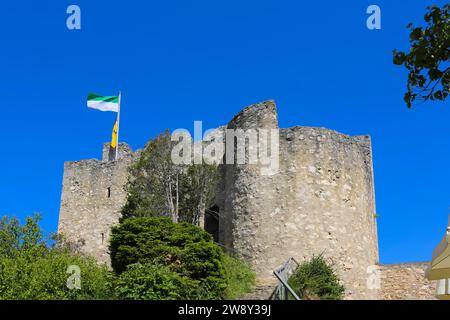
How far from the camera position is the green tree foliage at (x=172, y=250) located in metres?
15.3

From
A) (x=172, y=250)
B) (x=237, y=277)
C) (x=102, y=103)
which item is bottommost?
(x=237, y=277)

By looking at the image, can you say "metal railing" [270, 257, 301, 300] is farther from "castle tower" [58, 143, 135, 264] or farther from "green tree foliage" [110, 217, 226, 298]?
"castle tower" [58, 143, 135, 264]

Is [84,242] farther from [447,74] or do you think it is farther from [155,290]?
[447,74]

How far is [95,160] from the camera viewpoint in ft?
88.9

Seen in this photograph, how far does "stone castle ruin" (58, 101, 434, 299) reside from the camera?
18.3 m

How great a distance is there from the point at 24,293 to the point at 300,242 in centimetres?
805

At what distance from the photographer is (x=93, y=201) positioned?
86.3ft

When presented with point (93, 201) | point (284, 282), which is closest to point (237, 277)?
point (284, 282)

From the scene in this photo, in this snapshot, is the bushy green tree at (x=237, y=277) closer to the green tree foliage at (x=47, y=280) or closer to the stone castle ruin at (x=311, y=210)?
the stone castle ruin at (x=311, y=210)

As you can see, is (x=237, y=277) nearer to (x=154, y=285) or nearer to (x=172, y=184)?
(x=154, y=285)

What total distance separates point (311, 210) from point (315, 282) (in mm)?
3526

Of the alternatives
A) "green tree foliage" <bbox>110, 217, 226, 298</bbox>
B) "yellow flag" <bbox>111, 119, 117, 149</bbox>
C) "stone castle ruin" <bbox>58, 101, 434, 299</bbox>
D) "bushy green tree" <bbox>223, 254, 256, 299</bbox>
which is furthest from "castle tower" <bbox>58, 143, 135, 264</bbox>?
"green tree foliage" <bbox>110, 217, 226, 298</bbox>

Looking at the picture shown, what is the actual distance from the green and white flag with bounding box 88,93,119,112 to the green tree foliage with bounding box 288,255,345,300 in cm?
1669
